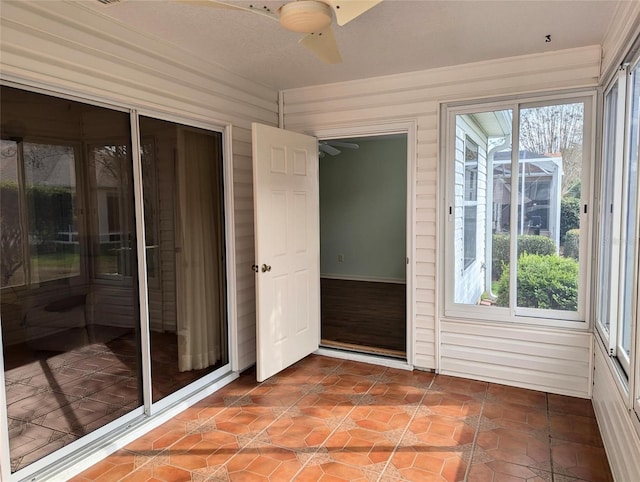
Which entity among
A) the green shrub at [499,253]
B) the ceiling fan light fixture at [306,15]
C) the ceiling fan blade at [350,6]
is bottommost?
the green shrub at [499,253]

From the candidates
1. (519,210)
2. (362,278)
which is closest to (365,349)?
(519,210)

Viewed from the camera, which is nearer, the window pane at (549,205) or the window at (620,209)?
the window at (620,209)

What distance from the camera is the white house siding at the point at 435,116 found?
321 centimetres

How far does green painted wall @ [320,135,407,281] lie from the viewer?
777 centimetres

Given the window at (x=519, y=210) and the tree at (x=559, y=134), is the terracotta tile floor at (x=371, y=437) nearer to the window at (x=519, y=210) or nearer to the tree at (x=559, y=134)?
the window at (x=519, y=210)

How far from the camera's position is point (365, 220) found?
26.5ft

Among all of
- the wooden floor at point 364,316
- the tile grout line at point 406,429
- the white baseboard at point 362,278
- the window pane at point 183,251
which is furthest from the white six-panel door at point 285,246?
the white baseboard at point 362,278

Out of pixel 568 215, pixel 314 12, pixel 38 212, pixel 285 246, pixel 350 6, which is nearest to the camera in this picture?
pixel 350 6

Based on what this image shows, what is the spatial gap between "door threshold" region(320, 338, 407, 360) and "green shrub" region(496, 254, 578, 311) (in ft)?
3.55

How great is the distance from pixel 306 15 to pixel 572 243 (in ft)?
8.42

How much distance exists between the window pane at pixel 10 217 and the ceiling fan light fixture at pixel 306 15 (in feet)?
4.92

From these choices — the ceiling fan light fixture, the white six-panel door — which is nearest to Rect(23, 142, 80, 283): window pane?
the white six-panel door

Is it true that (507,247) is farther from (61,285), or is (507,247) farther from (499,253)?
(61,285)

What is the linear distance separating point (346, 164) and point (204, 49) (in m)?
5.31
